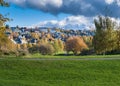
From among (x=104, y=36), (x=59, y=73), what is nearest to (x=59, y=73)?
(x=59, y=73)

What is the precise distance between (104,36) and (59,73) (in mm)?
28570

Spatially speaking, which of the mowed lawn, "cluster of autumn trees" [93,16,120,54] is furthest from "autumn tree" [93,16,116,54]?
the mowed lawn

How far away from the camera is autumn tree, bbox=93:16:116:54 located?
5516 centimetres

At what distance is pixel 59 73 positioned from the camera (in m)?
27.7

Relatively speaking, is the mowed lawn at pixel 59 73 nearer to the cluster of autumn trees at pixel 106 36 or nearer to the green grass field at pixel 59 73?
the green grass field at pixel 59 73

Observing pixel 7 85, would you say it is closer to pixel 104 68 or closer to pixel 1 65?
pixel 1 65

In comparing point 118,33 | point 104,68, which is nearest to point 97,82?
point 104,68

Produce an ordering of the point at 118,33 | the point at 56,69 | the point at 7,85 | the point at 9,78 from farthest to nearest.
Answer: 1. the point at 118,33
2. the point at 56,69
3. the point at 9,78
4. the point at 7,85

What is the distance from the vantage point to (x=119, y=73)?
2778 cm

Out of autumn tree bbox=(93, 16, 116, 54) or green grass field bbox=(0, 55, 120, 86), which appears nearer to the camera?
green grass field bbox=(0, 55, 120, 86)

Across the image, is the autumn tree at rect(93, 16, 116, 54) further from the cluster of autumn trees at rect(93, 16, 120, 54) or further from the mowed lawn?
the mowed lawn

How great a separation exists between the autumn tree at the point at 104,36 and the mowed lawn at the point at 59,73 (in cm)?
2409

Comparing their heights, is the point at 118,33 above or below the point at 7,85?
above

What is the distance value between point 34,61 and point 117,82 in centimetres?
868
